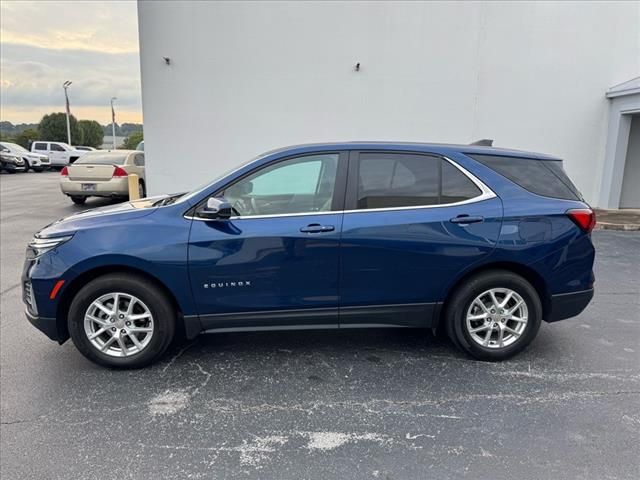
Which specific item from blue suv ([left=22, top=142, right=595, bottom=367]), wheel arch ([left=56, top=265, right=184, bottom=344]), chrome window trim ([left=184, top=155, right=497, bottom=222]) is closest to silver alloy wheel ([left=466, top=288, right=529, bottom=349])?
blue suv ([left=22, top=142, right=595, bottom=367])

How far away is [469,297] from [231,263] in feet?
6.11

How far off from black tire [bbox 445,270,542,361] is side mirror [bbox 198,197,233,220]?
1.87 m

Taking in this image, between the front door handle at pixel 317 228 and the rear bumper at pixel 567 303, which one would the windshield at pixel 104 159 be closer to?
the front door handle at pixel 317 228

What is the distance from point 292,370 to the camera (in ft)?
11.3

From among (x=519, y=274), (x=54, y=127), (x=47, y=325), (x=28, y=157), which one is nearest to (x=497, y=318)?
(x=519, y=274)

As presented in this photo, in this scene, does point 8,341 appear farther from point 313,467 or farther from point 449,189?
point 449,189

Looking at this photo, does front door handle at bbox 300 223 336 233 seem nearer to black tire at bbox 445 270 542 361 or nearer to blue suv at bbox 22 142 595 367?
blue suv at bbox 22 142 595 367

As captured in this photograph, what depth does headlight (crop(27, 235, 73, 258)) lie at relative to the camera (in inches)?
130

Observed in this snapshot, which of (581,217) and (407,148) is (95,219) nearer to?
(407,148)

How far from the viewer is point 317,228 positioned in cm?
331

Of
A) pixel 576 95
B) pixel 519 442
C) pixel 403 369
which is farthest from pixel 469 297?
pixel 576 95

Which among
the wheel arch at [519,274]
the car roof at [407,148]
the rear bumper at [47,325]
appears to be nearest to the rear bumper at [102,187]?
the rear bumper at [47,325]

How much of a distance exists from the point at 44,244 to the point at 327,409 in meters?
2.41

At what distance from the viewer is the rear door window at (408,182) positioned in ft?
11.3
